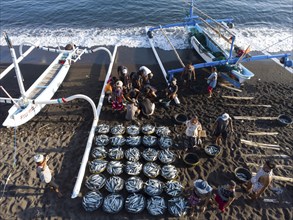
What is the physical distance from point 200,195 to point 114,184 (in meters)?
2.80

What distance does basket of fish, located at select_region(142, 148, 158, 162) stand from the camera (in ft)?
28.0

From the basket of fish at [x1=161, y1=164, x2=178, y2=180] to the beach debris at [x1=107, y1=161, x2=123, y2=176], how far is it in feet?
4.94

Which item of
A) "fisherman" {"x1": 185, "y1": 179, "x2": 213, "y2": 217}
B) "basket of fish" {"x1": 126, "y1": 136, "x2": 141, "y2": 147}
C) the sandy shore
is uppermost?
"fisherman" {"x1": 185, "y1": 179, "x2": 213, "y2": 217}

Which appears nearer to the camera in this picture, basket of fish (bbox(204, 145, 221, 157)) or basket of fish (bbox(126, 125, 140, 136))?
basket of fish (bbox(204, 145, 221, 157))

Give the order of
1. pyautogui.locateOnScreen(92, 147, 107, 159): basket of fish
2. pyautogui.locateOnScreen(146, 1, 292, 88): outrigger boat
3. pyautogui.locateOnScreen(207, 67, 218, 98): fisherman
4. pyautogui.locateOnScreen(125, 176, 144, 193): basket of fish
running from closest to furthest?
pyautogui.locateOnScreen(125, 176, 144, 193): basket of fish
pyautogui.locateOnScreen(92, 147, 107, 159): basket of fish
pyautogui.locateOnScreen(207, 67, 218, 98): fisherman
pyautogui.locateOnScreen(146, 1, 292, 88): outrigger boat

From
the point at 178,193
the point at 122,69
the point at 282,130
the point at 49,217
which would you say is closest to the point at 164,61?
the point at 122,69

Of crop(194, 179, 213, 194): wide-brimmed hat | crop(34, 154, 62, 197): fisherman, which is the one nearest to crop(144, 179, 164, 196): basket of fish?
crop(194, 179, 213, 194): wide-brimmed hat

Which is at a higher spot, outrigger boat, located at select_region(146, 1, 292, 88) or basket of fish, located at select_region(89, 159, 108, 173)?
outrigger boat, located at select_region(146, 1, 292, 88)

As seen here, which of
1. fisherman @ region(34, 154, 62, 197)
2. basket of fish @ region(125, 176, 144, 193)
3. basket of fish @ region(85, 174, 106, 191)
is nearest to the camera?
fisherman @ region(34, 154, 62, 197)

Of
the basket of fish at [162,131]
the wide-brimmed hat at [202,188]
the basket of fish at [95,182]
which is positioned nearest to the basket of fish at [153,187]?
the wide-brimmed hat at [202,188]

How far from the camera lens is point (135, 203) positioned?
7.14 meters

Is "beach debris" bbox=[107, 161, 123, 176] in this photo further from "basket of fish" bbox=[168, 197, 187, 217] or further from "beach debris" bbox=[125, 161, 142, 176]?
"basket of fish" bbox=[168, 197, 187, 217]

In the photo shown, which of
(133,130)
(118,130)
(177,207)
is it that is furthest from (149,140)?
(177,207)

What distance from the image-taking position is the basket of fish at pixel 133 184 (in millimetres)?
7531
